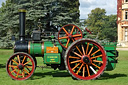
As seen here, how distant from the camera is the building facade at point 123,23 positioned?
128 ft

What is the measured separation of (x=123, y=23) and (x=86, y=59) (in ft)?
109

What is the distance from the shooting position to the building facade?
38.9 m

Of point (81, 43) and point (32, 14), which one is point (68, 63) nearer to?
point (81, 43)

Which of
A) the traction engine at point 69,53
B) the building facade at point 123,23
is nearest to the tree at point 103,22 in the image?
the building facade at point 123,23

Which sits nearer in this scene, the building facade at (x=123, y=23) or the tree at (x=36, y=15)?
the tree at (x=36, y=15)

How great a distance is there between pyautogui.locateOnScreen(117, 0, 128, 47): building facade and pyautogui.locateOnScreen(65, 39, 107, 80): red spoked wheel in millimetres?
31270

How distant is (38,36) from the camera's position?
8.51 meters

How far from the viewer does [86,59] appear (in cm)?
782

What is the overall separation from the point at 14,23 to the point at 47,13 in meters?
3.87

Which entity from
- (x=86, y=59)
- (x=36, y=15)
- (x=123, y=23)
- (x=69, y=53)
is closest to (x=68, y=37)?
(x=69, y=53)

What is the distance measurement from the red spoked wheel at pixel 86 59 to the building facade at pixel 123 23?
31.3 m

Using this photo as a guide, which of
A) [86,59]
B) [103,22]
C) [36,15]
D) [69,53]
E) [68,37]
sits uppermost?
[103,22]

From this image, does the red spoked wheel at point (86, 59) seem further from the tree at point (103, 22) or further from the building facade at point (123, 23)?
the tree at point (103, 22)

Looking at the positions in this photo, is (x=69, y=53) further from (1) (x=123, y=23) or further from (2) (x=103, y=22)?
(2) (x=103, y=22)
